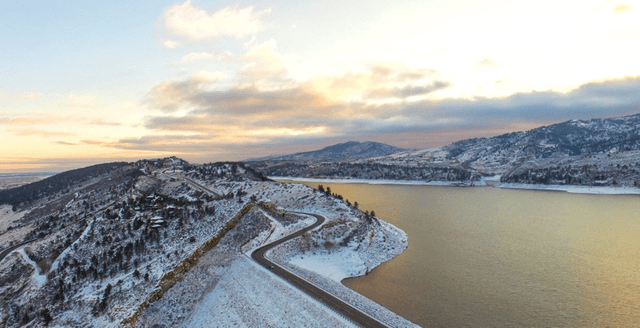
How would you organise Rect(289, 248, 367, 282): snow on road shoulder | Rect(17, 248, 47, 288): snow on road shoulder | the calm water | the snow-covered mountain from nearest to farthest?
1. the calm water
2. the snow-covered mountain
3. Rect(289, 248, 367, 282): snow on road shoulder
4. Rect(17, 248, 47, 288): snow on road shoulder

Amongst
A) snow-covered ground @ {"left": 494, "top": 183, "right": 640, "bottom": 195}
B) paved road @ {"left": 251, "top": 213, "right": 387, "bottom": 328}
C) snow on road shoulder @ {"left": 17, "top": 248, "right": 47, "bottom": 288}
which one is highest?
paved road @ {"left": 251, "top": 213, "right": 387, "bottom": 328}

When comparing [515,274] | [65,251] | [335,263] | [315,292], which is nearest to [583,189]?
[515,274]

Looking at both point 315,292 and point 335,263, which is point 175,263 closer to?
point 315,292

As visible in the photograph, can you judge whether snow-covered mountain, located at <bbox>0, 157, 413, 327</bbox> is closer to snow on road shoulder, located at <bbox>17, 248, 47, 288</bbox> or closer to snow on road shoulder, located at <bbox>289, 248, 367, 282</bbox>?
snow on road shoulder, located at <bbox>17, 248, 47, 288</bbox>

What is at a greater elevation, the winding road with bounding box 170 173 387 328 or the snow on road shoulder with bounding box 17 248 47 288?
the winding road with bounding box 170 173 387 328

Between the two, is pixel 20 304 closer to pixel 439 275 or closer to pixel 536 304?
pixel 439 275

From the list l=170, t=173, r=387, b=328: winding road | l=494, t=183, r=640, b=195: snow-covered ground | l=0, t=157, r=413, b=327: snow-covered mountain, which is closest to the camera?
l=170, t=173, r=387, b=328: winding road

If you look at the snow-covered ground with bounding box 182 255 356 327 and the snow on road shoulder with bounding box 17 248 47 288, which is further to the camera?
the snow on road shoulder with bounding box 17 248 47 288

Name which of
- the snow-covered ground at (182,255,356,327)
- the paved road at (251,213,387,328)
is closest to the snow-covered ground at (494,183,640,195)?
the paved road at (251,213,387,328)
